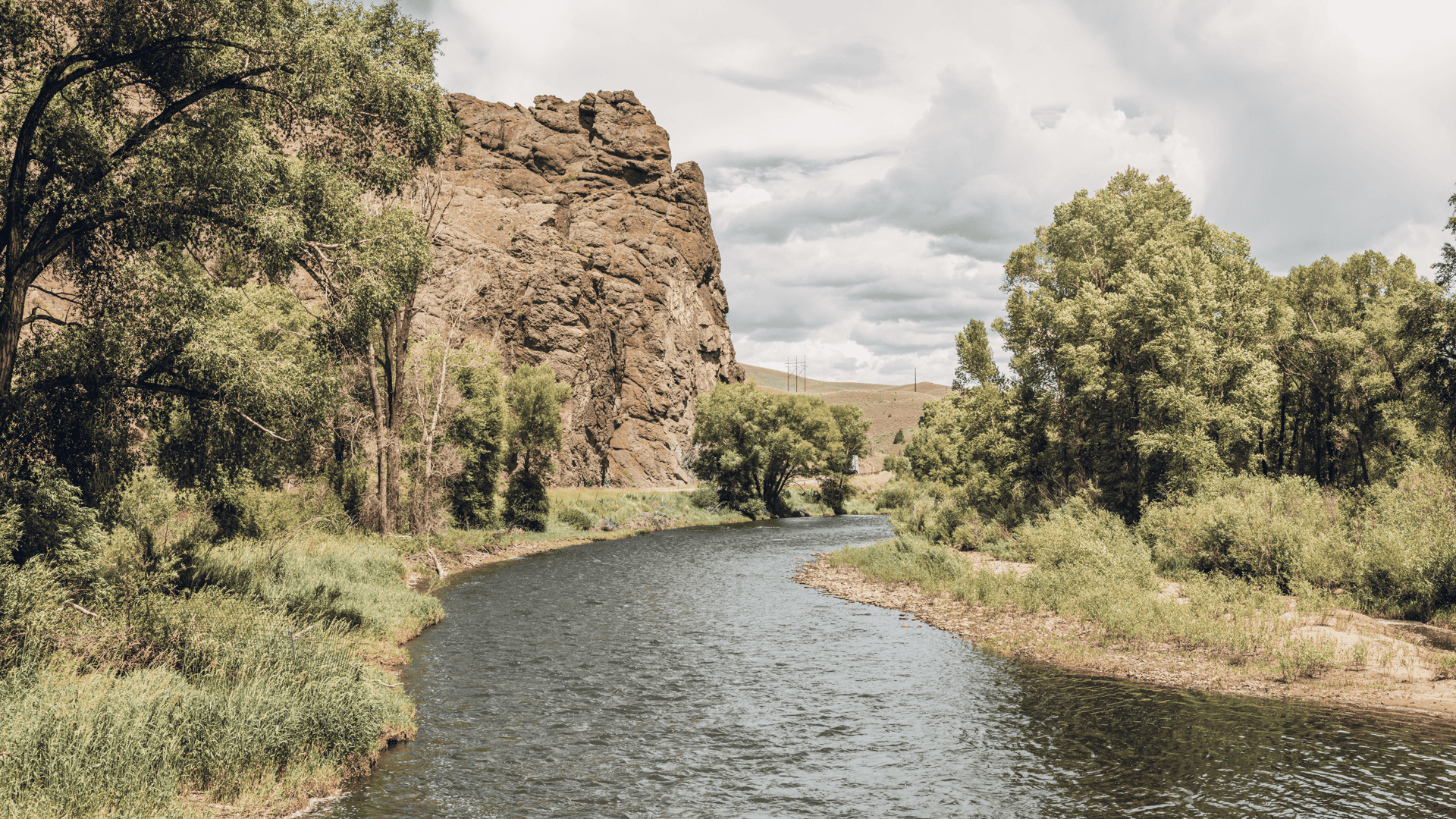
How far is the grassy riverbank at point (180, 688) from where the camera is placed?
9938 mm

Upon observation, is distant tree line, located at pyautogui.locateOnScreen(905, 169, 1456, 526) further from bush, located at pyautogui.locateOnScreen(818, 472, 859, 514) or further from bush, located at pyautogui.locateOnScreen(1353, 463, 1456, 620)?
bush, located at pyautogui.locateOnScreen(818, 472, 859, 514)

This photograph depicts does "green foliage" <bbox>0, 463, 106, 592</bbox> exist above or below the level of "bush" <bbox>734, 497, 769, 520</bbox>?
above

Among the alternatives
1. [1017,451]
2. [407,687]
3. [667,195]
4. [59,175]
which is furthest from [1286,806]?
[667,195]

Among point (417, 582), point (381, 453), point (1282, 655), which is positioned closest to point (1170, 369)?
point (1282, 655)

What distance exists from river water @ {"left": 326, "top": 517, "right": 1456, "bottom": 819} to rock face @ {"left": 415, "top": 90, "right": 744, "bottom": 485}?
72.2m

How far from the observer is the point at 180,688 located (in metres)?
12.3

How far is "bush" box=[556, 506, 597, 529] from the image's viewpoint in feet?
200

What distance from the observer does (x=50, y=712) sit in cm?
1030

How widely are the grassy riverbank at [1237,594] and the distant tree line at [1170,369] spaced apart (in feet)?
12.0

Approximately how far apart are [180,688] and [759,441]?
71.0m

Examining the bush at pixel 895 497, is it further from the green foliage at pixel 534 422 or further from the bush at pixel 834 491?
the green foliage at pixel 534 422

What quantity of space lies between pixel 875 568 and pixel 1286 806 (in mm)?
26351

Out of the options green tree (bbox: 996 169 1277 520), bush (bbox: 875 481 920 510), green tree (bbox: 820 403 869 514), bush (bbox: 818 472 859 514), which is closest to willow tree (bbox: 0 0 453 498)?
green tree (bbox: 996 169 1277 520)

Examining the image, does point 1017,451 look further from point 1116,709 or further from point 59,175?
point 59,175
